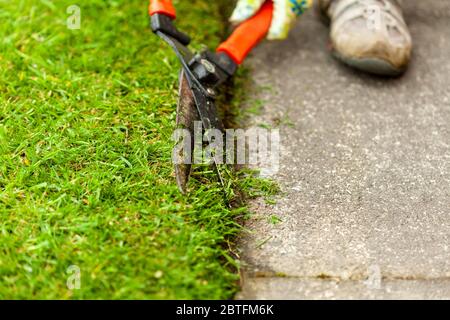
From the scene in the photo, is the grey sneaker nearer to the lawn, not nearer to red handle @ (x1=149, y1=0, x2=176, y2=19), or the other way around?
the lawn

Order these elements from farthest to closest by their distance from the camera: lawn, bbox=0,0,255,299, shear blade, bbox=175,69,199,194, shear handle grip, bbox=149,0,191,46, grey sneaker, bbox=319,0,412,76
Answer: grey sneaker, bbox=319,0,412,76 < shear handle grip, bbox=149,0,191,46 < shear blade, bbox=175,69,199,194 < lawn, bbox=0,0,255,299

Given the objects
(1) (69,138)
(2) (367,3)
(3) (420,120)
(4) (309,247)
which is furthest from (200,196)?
(2) (367,3)

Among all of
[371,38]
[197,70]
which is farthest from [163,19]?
[371,38]

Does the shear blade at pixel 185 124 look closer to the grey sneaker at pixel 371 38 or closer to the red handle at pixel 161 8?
the red handle at pixel 161 8

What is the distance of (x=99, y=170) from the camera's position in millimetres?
1749

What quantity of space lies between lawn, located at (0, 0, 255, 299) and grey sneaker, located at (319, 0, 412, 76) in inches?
18.1

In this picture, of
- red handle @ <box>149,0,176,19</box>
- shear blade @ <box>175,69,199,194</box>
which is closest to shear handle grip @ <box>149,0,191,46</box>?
red handle @ <box>149,0,176,19</box>

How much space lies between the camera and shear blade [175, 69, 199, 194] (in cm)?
171

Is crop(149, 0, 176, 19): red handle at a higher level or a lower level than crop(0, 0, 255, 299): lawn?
higher

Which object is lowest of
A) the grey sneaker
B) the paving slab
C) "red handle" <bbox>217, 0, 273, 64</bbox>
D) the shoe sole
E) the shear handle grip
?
the paving slab

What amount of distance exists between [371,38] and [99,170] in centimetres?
102

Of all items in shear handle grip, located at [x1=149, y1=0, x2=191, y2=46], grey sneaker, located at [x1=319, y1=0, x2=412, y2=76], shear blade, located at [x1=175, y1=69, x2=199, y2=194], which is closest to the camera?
shear blade, located at [x1=175, y1=69, x2=199, y2=194]

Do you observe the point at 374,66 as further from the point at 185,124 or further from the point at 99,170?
the point at 99,170

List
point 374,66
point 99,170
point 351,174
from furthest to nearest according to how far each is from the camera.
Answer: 1. point 374,66
2. point 351,174
3. point 99,170
